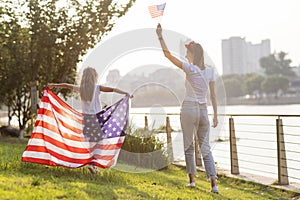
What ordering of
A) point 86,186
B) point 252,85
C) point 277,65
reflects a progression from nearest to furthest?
point 86,186, point 252,85, point 277,65

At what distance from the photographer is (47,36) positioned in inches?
499

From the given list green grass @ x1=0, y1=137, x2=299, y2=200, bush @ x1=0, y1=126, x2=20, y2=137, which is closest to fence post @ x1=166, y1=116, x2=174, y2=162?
green grass @ x1=0, y1=137, x2=299, y2=200

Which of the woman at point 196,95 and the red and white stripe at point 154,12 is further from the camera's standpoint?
the red and white stripe at point 154,12

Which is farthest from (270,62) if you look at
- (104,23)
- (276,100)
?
(104,23)

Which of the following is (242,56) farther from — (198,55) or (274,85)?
(198,55)

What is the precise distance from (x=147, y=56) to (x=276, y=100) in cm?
6704

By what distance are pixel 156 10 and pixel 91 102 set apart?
4.29 feet

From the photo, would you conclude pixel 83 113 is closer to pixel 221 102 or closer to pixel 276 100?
pixel 221 102

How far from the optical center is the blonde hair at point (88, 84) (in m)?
5.45

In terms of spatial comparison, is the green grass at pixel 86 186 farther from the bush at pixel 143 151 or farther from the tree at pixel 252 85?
the tree at pixel 252 85

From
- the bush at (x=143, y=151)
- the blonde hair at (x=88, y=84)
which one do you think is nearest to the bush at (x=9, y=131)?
the bush at (x=143, y=151)

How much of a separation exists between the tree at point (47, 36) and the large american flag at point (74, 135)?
281 inches

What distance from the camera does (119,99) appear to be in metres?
6.02

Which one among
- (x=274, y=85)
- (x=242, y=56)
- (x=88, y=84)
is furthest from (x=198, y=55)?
(x=274, y=85)
